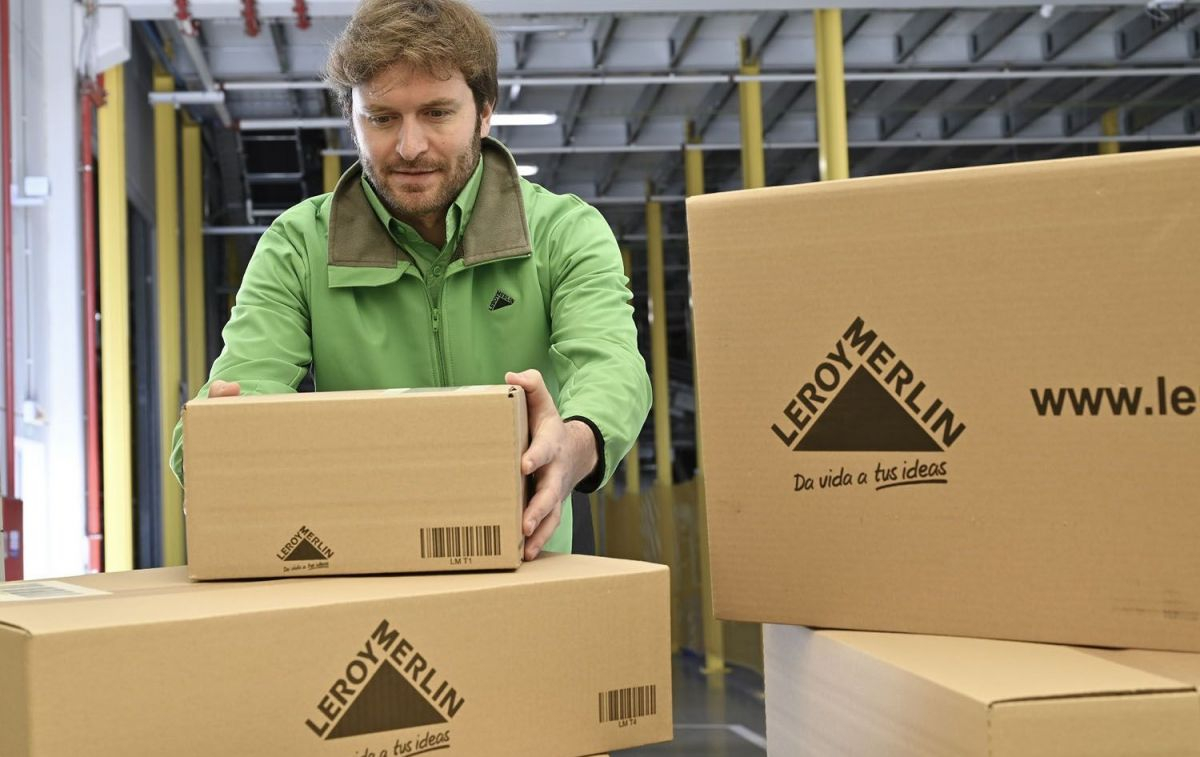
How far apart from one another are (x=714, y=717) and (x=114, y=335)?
3729 millimetres

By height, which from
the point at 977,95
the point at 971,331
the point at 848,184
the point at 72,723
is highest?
the point at 977,95

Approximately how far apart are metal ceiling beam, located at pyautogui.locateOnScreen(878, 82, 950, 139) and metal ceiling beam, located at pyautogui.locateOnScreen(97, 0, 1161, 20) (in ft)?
9.08

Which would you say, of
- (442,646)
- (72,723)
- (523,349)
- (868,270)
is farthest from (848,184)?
(72,723)

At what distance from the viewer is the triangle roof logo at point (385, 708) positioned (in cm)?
95

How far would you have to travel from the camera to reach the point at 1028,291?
1.03 meters

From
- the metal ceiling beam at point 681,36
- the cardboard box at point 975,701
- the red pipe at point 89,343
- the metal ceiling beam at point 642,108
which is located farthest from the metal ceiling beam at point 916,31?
the cardboard box at point 975,701

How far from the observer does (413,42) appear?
1.51 m

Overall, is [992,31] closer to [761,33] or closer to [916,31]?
[916,31]

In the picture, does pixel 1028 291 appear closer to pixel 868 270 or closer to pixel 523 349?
pixel 868 270

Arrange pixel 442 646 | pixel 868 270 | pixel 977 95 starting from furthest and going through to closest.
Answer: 1. pixel 977 95
2. pixel 868 270
3. pixel 442 646

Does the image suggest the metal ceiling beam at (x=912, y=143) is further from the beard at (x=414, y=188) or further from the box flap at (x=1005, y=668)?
the box flap at (x=1005, y=668)

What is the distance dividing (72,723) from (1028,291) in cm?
80

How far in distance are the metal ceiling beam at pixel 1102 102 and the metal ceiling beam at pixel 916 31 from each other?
68.4 inches

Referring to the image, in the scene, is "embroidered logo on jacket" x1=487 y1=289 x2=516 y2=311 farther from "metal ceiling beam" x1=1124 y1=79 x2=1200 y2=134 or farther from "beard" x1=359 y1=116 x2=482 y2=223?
"metal ceiling beam" x1=1124 y1=79 x2=1200 y2=134
